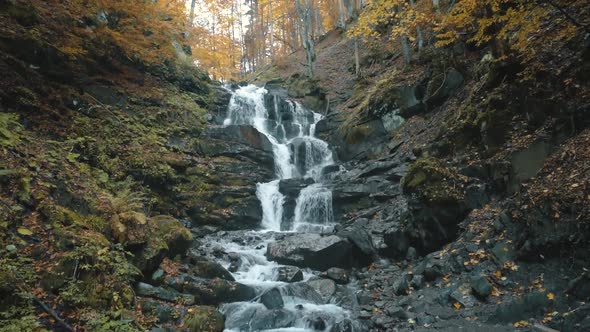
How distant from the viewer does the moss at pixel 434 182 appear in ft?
29.3

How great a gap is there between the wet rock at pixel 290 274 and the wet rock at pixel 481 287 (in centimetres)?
441

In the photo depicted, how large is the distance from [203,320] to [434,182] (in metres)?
6.52

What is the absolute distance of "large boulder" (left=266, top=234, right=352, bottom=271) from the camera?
403 inches

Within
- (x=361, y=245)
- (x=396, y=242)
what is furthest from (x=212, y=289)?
(x=396, y=242)

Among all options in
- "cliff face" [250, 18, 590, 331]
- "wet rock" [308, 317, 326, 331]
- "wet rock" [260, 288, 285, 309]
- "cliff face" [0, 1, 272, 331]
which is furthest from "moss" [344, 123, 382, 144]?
"wet rock" [308, 317, 326, 331]

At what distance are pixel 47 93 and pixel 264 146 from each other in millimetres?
9217

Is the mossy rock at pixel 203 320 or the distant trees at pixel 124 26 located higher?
the distant trees at pixel 124 26

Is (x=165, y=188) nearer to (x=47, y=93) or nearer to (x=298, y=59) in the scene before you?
(x=47, y=93)

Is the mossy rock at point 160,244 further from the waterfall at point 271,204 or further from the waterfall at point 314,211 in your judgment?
the waterfall at point 314,211

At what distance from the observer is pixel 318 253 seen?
33.7 ft

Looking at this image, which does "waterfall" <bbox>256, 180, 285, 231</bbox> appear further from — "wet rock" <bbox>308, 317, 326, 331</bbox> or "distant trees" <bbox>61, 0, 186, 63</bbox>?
"wet rock" <bbox>308, 317, 326, 331</bbox>

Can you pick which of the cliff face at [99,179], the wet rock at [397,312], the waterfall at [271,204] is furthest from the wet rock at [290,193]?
the wet rock at [397,312]

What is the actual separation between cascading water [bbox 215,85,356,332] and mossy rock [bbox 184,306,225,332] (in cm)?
54

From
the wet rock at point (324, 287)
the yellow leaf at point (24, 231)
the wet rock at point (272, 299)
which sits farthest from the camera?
the wet rock at point (324, 287)
